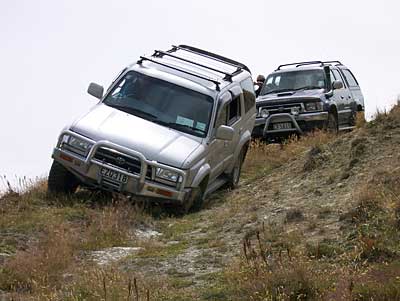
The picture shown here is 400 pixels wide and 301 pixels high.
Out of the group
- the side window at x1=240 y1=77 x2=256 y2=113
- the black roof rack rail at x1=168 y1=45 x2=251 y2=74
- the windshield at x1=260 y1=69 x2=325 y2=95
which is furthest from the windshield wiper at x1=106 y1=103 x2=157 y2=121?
the windshield at x1=260 y1=69 x2=325 y2=95

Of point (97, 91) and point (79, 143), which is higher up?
point (97, 91)

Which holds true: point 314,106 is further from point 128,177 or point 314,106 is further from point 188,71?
point 128,177

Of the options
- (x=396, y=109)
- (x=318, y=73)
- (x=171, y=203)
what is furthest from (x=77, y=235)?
(x=318, y=73)

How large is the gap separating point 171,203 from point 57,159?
63.3 inches

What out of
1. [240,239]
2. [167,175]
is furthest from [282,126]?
[240,239]

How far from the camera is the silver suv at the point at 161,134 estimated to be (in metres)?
11.2

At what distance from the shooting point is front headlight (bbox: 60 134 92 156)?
11.4m

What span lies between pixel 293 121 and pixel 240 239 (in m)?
9.10

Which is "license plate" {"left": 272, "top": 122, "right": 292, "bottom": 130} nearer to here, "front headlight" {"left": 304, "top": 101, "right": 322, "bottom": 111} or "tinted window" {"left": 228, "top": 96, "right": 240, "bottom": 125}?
"front headlight" {"left": 304, "top": 101, "right": 322, "bottom": 111}

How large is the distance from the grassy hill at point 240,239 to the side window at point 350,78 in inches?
287

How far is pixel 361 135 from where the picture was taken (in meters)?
13.4

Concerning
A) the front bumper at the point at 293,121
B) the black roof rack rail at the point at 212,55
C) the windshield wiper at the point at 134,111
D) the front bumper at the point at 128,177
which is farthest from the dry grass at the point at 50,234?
the front bumper at the point at 293,121

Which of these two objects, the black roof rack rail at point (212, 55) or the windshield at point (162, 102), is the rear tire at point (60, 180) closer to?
the windshield at point (162, 102)

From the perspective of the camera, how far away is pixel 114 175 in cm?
1123
